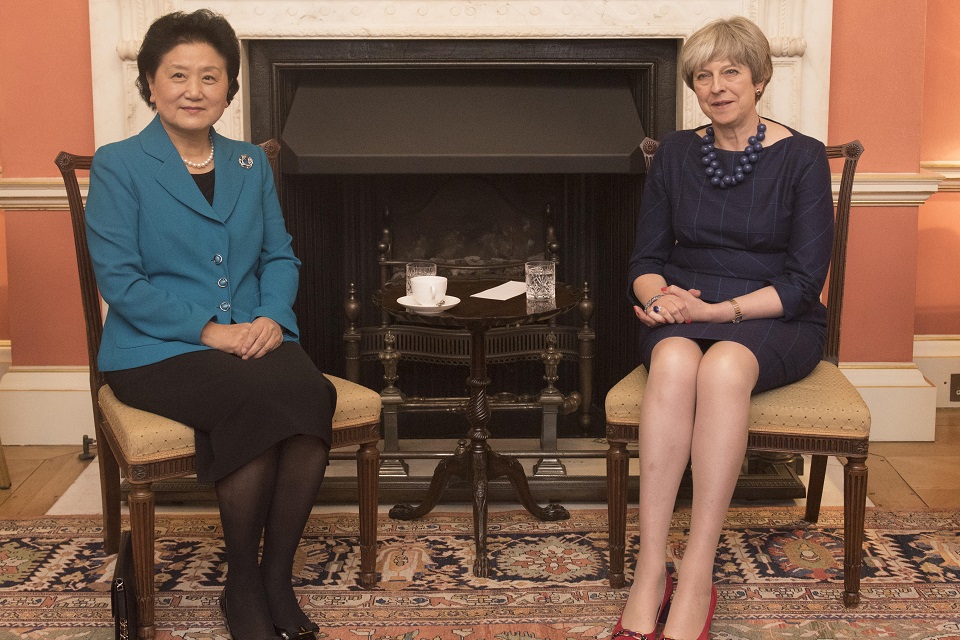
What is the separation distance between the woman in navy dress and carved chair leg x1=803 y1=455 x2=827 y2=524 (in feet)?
1.48

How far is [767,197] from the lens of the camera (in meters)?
2.25

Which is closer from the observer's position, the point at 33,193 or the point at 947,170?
the point at 33,193

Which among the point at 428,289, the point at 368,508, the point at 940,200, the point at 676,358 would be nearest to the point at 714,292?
the point at 676,358

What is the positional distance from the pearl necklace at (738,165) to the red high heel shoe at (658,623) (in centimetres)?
87

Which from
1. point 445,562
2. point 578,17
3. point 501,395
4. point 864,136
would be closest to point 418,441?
point 501,395

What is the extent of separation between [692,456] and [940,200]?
209 centimetres

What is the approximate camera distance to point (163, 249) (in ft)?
7.04

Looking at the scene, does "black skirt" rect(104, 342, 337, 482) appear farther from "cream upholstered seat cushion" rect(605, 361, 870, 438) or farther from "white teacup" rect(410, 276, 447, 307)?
"cream upholstered seat cushion" rect(605, 361, 870, 438)

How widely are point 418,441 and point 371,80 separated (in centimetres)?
114

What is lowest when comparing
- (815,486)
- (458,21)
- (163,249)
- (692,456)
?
(815,486)

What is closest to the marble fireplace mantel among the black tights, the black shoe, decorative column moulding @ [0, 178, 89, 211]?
decorative column moulding @ [0, 178, 89, 211]

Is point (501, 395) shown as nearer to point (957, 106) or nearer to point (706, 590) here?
point (706, 590)

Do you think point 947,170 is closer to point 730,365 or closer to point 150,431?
point 730,365

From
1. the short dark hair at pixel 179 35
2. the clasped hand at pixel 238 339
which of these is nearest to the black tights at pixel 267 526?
the clasped hand at pixel 238 339
